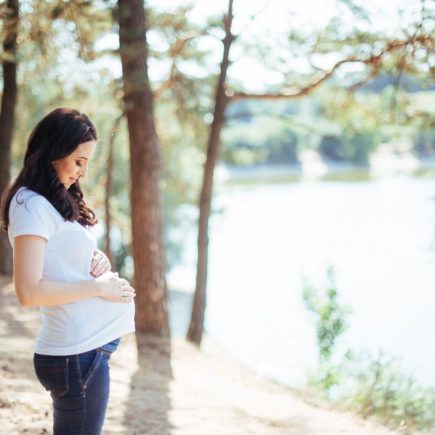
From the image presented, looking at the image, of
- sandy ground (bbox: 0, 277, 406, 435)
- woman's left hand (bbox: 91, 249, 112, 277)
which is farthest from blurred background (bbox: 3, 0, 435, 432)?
woman's left hand (bbox: 91, 249, 112, 277)

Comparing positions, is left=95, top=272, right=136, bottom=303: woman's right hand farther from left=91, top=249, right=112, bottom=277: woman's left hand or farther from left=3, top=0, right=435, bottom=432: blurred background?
left=3, top=0, right=435, bottom=432: blurred background

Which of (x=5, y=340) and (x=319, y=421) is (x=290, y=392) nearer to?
(x=319, y=421)

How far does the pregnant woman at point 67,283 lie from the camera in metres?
1.84

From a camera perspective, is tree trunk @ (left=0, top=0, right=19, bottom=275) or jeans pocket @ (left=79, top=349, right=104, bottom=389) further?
tree trunk @ (left=0, top=0, right=19, bottom=275)

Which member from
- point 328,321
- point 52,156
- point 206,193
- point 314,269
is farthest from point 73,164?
point 314,269

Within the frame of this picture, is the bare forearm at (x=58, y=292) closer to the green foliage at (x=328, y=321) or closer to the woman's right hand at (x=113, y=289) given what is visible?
the woman's right hand at (x=113, y=289)

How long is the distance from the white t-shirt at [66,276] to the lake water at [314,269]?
6.29m

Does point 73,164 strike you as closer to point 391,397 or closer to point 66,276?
point 66,276

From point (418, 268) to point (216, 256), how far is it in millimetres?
12670

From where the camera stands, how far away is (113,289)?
1.97m

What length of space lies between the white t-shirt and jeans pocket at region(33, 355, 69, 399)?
3cm

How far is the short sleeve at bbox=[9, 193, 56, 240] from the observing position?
5.83 ft

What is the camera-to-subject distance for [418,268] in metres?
27.9

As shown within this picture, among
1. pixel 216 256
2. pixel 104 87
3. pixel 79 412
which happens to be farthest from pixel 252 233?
pixel 79 412
